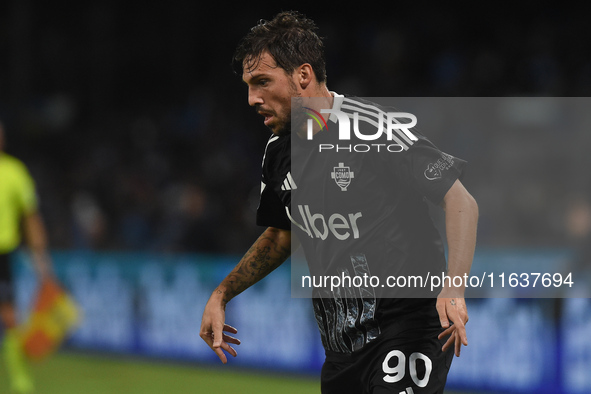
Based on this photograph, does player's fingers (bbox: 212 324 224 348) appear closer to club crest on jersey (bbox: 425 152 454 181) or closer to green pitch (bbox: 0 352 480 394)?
club crest on jersey (bbox: 425 152 454 181)

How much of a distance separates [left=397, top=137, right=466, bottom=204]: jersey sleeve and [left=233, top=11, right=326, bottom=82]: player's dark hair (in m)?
0.52

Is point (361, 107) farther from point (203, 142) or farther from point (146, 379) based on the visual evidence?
point (203, 142)

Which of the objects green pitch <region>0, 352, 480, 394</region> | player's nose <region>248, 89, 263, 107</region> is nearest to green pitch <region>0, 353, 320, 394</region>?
green pitch <region>0, 352, 480, 394</region>

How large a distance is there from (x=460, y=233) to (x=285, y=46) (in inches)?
39.2

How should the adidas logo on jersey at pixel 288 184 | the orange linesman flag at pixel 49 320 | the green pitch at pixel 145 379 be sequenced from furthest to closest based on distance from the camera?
1. the orange linesman flag at pixel 49 320
2. the green pitch at pixel 145 379
3. the adidas logo on jersey at pixel 288 184

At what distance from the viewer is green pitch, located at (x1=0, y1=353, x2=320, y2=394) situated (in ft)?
24.1

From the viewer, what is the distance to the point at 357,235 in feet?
10.3

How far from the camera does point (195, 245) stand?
31.0ft

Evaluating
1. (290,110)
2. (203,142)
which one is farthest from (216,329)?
(203,142)

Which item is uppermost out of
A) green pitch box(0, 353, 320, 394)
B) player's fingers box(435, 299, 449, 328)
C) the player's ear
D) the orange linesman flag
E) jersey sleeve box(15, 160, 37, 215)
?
jersey sleeve box(15, 160, 37, 215)

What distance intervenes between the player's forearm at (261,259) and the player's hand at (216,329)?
0.18 m

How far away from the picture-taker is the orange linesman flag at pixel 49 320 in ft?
28.0

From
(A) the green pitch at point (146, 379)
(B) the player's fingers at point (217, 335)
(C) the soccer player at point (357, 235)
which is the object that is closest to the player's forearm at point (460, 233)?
(C) the soccer player at point (357, 235)

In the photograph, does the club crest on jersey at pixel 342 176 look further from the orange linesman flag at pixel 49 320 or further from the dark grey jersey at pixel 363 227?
the orange linesman flag at pixel 49 320
